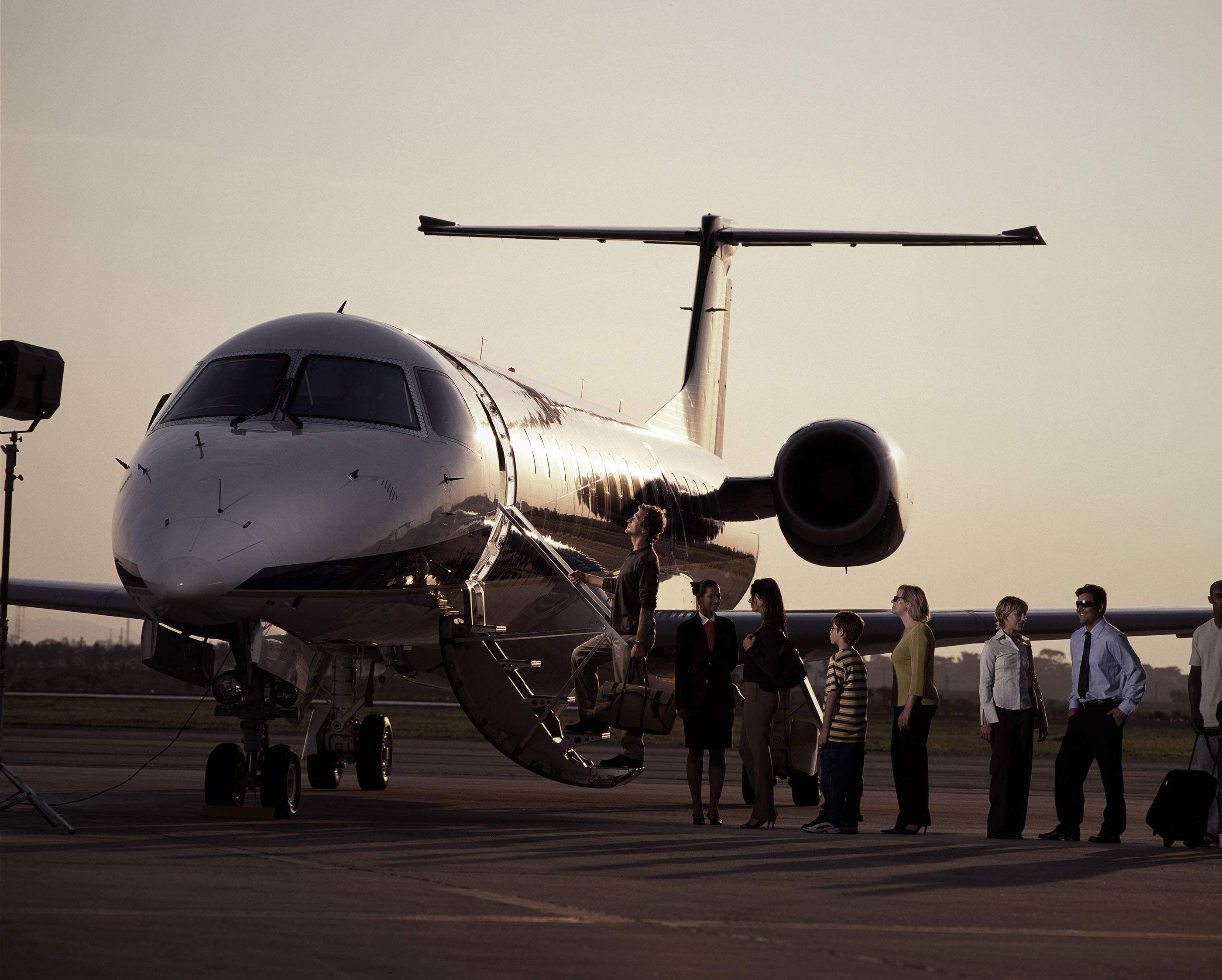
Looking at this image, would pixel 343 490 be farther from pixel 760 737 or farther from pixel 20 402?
pixel 760 737

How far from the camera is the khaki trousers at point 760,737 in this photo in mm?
11164

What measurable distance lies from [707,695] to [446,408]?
9.63ft

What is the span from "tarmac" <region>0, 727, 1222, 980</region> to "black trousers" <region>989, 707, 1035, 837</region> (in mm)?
552

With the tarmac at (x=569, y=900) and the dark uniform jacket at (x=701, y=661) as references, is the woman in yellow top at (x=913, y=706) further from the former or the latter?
the dark uniform jacket at (x=701, y=661)

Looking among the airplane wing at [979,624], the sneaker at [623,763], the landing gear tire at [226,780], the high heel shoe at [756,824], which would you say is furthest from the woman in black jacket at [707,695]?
the airplane wing at [979,624]

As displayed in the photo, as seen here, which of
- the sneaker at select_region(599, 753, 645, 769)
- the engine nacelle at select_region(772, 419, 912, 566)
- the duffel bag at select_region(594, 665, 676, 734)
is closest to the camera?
the duffel bag at select_region(594, 665, 676, 734)

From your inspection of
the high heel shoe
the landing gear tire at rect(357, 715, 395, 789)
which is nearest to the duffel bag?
the high heel shoe

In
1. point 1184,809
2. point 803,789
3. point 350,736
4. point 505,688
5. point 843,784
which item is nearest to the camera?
point 1184,809

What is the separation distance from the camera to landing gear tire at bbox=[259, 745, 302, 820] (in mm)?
10555

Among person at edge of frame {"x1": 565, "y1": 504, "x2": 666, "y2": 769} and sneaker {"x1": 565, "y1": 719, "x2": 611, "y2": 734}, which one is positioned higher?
person at edge of frame {"x1": 565, "y1": 504, "x2": 666, "y2": 769}

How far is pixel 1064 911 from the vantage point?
6719mm

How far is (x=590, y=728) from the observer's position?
11906 millimetres

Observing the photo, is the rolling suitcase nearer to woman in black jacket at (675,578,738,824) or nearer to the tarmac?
the tarmac

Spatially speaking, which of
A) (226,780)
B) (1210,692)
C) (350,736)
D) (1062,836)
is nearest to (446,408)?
(350,736)
